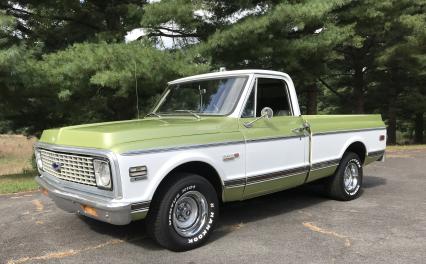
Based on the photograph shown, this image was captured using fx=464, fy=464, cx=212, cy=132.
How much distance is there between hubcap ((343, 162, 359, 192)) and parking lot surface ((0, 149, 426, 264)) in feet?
0.93

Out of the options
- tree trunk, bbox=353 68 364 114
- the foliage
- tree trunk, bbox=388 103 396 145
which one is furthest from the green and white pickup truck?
tree trunk, bbox=388 103 396 145

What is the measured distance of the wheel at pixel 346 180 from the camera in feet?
23.7

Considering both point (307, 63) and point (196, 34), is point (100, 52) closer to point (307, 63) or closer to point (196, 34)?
point (196, 34)


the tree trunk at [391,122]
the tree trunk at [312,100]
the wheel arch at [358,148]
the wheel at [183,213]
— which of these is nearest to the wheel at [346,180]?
the wheel arch at [358,148]

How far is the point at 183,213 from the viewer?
5016mm

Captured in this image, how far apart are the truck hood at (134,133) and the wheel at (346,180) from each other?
8.39 ft

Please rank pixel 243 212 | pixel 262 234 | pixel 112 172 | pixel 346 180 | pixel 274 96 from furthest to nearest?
pixel 346 180 < pixel 243 212 < pixel 274 96 < pixel 262 234 < pixel 112 172

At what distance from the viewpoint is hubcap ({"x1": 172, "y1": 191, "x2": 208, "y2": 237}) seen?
4926mm

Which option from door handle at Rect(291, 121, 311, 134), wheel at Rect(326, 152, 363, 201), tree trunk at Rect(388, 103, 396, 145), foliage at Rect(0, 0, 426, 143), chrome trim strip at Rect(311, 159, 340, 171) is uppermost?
foliage at Rect(0, 0, 426, 143)

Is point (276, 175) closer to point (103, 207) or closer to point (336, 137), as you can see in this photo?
point (336, 137)

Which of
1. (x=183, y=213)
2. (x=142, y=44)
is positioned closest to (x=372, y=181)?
(x=183, y=213)

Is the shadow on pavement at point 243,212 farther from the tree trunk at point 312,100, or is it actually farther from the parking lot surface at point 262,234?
the tree trunk at point 312,100

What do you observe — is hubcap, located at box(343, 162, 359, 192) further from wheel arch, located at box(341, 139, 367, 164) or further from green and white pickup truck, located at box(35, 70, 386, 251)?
green and white pickup truck, located at box(35, 70, 386, 251)

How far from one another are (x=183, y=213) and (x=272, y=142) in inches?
60.2
